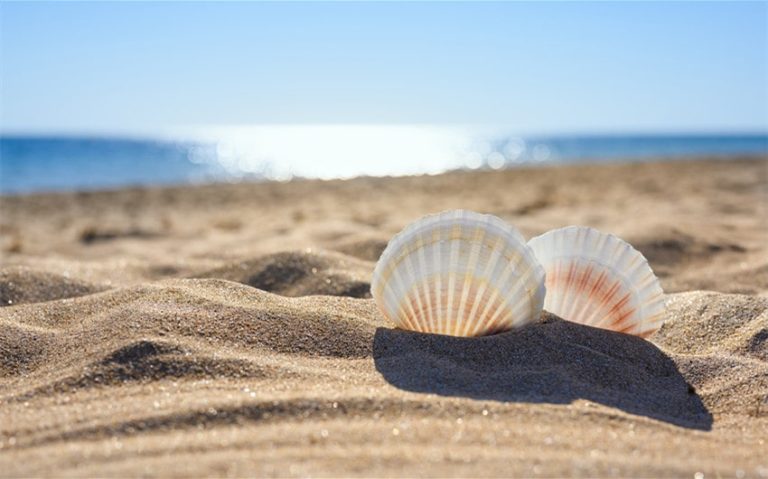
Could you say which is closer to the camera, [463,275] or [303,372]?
[303,372]

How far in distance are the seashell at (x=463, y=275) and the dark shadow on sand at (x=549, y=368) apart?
6cm

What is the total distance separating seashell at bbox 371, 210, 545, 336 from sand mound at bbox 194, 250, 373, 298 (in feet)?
3.00

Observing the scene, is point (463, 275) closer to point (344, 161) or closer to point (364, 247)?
point (364, 247)

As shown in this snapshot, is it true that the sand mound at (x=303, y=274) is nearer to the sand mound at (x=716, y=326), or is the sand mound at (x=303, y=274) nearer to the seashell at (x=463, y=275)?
the seashell at (x=463, y=275)

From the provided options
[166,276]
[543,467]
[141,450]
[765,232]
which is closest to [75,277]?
[166,276]

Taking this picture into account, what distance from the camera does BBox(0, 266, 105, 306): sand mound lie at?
11.2 feet

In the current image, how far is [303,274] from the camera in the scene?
3.80m

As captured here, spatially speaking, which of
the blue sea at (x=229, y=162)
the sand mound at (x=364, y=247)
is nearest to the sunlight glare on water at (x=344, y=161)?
the blue sea at (x=229, y=162)

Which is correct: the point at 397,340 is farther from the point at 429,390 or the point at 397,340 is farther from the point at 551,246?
the point at 551,246

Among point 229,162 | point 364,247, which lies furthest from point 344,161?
point 364,247

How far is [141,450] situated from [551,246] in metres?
1.62

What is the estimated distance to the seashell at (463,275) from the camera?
247cm

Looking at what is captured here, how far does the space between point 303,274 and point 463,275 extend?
147 centimetres

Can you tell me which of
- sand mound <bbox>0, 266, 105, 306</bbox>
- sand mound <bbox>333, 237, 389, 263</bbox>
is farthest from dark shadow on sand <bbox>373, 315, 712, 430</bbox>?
sand mound <bbox>333, 237, 389, 263</bbox>
